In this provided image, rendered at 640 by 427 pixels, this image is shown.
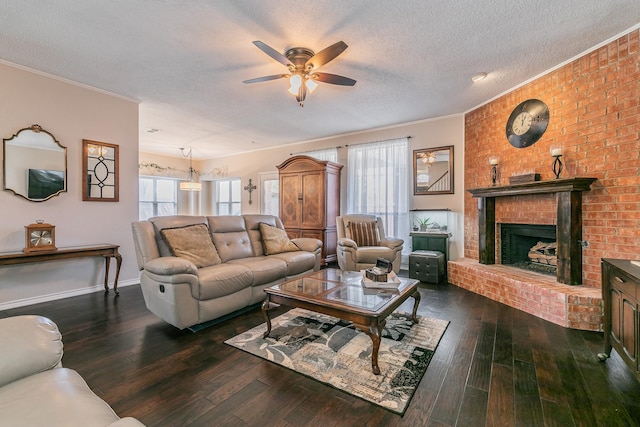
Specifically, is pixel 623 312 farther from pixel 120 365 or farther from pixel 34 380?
pixel 120 365

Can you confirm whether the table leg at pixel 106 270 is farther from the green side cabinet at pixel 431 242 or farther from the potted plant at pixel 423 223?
the potted plant at pixel 423 223

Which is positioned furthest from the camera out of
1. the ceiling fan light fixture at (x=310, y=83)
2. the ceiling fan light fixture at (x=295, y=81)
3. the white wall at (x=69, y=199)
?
the white wall at (x=69, y=199)

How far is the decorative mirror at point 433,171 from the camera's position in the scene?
4633 mm

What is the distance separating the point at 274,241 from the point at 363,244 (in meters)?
1.50

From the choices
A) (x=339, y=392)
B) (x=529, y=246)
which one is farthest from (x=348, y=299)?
(x=529, y=246)

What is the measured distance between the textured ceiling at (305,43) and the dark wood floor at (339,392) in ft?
8.59

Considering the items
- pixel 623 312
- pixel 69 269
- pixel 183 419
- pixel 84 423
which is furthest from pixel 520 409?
pixel 69 269

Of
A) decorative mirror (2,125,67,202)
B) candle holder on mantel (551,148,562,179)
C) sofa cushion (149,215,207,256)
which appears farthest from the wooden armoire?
decorative mirror (2,125,67,202)

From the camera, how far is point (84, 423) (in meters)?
0.76

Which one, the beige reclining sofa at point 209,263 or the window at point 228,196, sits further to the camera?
the window at point 228,196

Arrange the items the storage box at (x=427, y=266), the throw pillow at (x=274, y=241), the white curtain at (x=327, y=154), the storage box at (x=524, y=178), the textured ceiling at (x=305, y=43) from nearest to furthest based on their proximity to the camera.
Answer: the textured ceiling at (x=305, y=43) → the storage box at (x=524, y=178) → the throw pillow at (x=274, y=241) → the storage box at (x=427, y=266) → the white curtain at (x=327, y=154)

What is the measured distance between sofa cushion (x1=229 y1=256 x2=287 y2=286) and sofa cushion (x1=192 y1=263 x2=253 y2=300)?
89 millimetres

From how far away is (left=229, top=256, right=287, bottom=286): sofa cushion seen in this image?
2.95 metres

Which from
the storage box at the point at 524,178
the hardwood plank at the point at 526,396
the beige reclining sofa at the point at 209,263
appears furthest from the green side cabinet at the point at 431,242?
the hardwood plank at the point at 526,396
